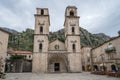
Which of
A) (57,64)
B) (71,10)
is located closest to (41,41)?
(57,64)

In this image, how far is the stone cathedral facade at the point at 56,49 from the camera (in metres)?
30.7

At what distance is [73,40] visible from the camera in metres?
32.6

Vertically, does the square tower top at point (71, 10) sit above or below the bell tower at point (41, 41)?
above

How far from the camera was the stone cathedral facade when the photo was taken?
101 ft

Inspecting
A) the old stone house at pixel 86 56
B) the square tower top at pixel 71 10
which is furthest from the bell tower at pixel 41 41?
the old stone house at pixel 86 56

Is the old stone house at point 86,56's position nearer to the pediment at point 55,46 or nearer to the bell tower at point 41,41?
the pediment at point 55,46

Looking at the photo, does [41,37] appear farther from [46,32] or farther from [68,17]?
[68,17]

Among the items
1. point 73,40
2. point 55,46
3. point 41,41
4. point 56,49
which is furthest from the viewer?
point 55,46

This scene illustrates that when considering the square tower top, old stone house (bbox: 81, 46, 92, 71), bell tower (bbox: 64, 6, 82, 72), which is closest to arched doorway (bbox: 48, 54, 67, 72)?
bell tower (bbox: 64, 6, 82, 72)

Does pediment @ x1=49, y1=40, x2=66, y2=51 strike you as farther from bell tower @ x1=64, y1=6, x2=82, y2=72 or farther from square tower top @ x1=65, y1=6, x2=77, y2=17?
square tower top @ x1=65, y1=6, x2=77, y2=17

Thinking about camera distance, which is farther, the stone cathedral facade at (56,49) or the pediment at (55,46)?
the pediment at (55,46)

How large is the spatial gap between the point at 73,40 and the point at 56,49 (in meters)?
5.09

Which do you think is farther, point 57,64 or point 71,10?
point 71,10

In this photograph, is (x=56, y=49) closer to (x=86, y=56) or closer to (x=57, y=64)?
(x=57, y=64)
